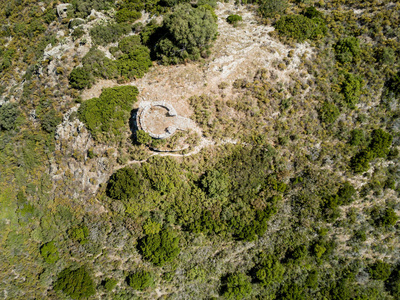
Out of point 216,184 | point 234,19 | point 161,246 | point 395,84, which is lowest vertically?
point 161,246

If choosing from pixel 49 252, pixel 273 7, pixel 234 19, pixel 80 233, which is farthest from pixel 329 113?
pixel 49 252

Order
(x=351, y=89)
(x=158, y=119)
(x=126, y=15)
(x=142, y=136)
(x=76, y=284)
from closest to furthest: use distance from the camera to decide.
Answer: (x=142, y=136), (x=158, y=119), (x=351, y=89), (x=76, y=284), (x=126, y=15)

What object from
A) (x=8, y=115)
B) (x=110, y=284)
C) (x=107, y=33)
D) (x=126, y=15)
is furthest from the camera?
(x=126, y=15)

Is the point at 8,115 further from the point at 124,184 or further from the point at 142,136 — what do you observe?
the point at 142,136

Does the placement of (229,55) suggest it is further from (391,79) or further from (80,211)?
(80,211)

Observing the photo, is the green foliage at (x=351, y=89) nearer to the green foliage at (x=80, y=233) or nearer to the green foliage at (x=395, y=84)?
the green foliage at (x=395, y=84)

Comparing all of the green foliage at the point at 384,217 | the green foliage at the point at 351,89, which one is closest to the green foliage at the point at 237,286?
the green foliage at the point at 384,217
